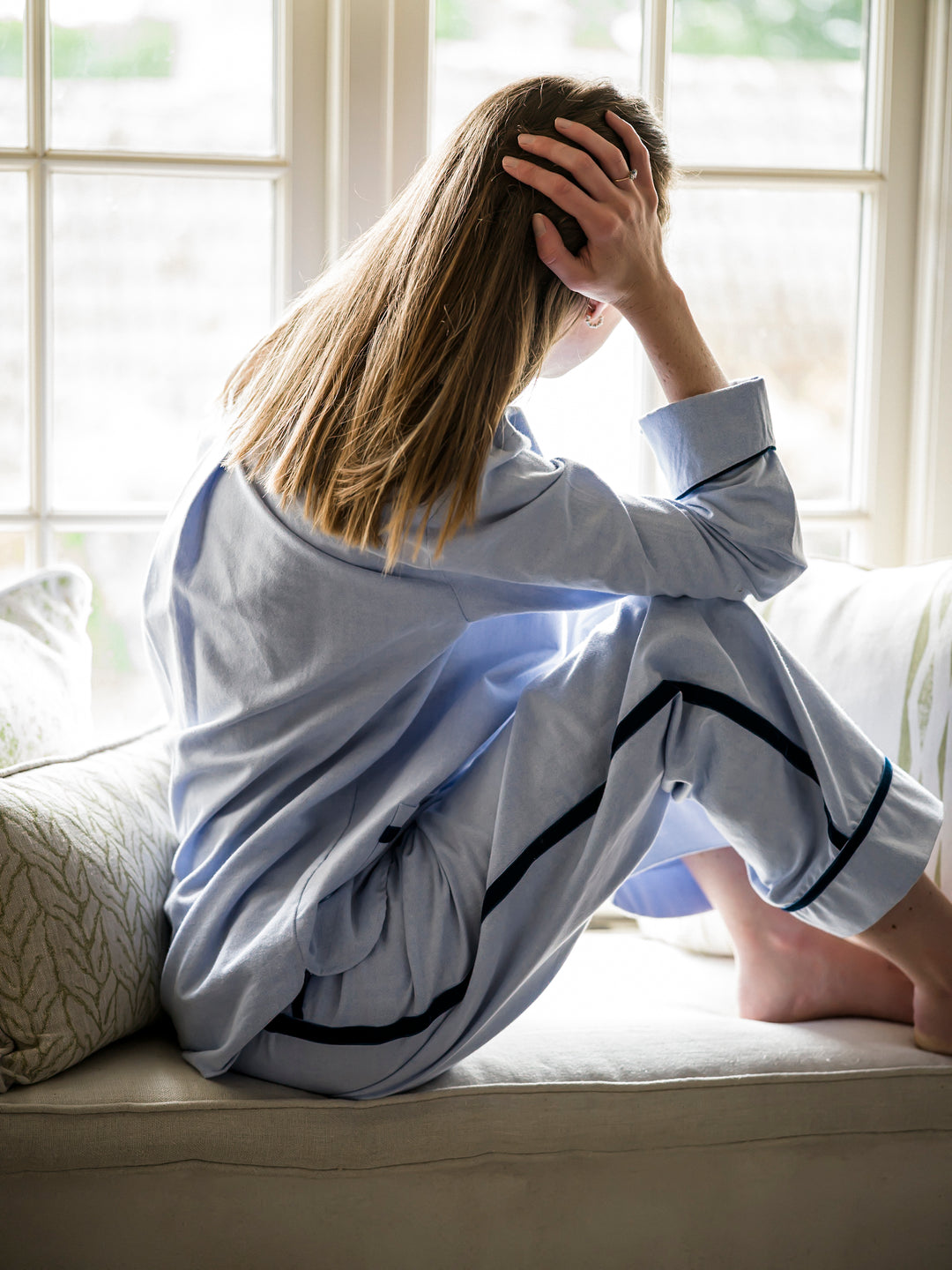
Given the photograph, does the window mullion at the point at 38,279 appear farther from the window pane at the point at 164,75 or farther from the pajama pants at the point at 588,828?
the pajama pants at the point at 588,828

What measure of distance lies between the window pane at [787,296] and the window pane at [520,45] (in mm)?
222

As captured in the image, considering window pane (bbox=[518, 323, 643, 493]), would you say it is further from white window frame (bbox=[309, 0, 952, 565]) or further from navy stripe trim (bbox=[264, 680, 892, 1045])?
navy stripe trim (bbox=[264, 680, 892, 1045])

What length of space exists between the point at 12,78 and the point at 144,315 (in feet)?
1.11

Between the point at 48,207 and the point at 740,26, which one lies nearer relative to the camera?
the point at 48,207

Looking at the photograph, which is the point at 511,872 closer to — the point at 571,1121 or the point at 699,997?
the point at 571,1121

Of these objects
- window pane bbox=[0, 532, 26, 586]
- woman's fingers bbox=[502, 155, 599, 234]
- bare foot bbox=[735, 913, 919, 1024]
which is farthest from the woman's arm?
window pane bbox=[0, 532, 26, 586]

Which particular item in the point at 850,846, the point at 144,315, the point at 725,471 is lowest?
the point at 850,846

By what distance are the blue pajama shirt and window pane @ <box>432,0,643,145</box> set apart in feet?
2.51

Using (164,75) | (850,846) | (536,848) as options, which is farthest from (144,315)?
(850,846)

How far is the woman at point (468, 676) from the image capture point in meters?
0.91

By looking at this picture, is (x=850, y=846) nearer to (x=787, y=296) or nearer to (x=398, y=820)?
(x=398, y=820)

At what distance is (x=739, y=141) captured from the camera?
1613 mm

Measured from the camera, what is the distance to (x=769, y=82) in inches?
63.6

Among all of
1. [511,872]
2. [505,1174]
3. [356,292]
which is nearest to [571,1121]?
[505,1174]
